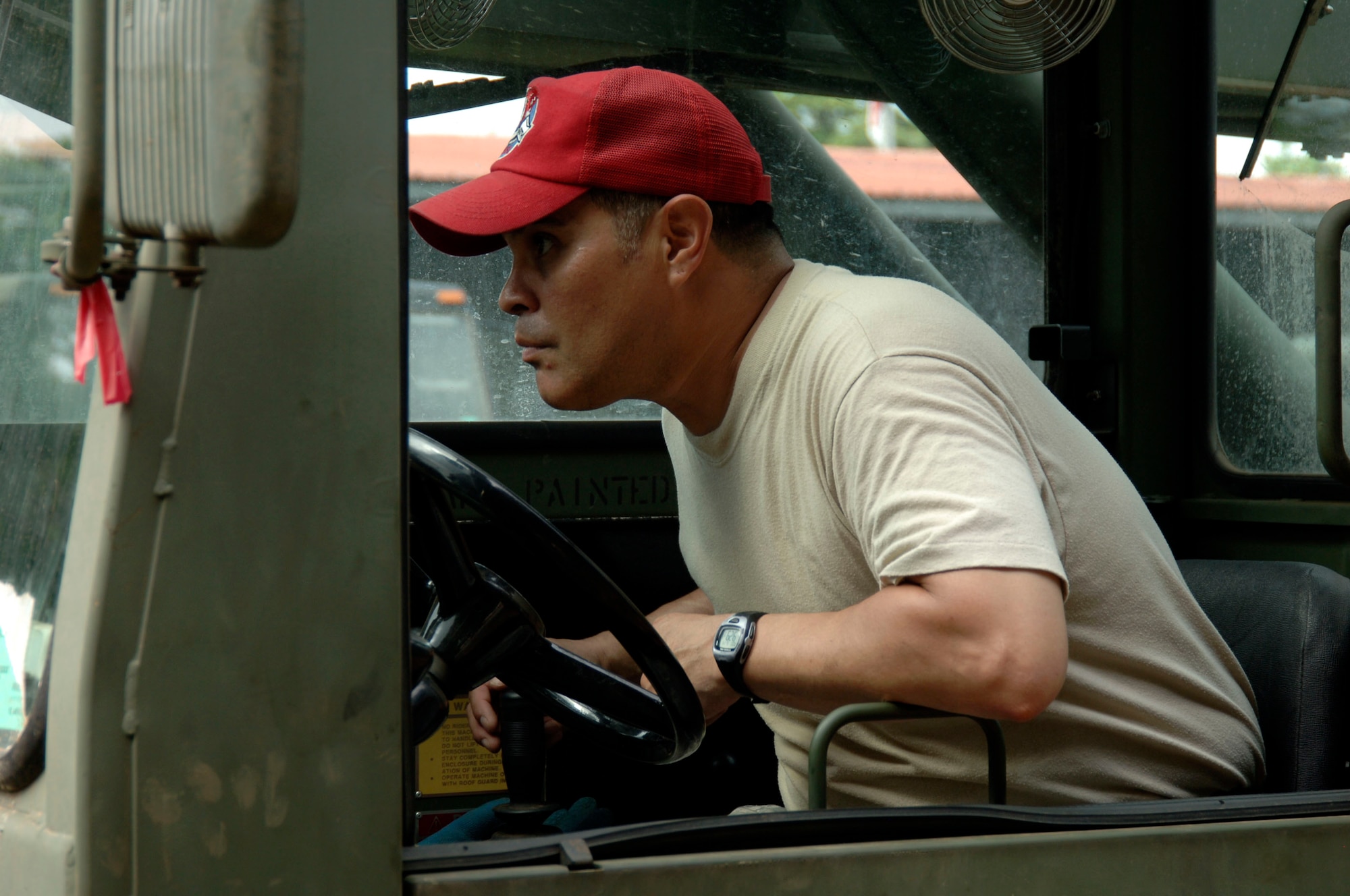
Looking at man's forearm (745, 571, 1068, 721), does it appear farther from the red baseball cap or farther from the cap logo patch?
the cap logo patch

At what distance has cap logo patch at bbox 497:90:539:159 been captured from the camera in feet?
5.35

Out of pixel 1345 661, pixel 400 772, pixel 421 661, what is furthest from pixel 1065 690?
pixel 400 772

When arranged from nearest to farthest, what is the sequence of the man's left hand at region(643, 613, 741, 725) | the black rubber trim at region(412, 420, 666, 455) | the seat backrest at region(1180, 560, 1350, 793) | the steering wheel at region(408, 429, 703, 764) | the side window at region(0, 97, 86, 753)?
1. the side window at region(0, 97, 86, 753)
2. the steering wheel at region(408, 429, 703, 764)
3. the man's left hand at region(643, 613, 741, 725)
4. the seat backrest at region(1180, 560, 1350, 793)
5. the black rubber trim at region(412, 420, 666, 455)

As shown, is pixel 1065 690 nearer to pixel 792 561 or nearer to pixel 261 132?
pixel 792 561

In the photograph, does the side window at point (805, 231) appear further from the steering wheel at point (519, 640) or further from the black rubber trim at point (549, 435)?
the steering wheel at point (519, 640)

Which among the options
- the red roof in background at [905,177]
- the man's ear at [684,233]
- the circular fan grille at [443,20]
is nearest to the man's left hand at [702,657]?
the man's ear at [684,233]

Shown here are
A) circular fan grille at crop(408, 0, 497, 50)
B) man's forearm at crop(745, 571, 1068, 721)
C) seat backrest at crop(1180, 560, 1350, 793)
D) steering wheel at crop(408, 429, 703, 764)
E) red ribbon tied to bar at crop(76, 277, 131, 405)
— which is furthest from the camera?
circular fan grille at crop(408, 0, 497, 50)

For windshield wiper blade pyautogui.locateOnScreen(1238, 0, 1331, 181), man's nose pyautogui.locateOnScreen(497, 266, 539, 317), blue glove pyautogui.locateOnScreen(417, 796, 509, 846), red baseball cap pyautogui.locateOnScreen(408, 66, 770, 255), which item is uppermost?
windshield wiper blade pyautogui.locateOnScreen(1238, 0, 1331, 181)

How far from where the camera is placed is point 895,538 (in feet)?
4.45

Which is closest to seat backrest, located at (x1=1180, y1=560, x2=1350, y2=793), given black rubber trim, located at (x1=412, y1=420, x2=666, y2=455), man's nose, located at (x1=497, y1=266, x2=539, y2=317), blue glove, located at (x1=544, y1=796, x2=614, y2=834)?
blue glove, located at (x1=544, y1=796, x2=614, y2=834)

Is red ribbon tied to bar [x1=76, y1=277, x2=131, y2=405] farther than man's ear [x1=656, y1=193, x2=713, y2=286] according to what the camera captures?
No

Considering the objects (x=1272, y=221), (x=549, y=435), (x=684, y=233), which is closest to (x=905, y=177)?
(x=1272, y=221)

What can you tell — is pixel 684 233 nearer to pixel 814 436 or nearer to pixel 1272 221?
pixel 814 436

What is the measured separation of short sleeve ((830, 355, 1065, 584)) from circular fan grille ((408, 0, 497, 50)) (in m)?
1.05
